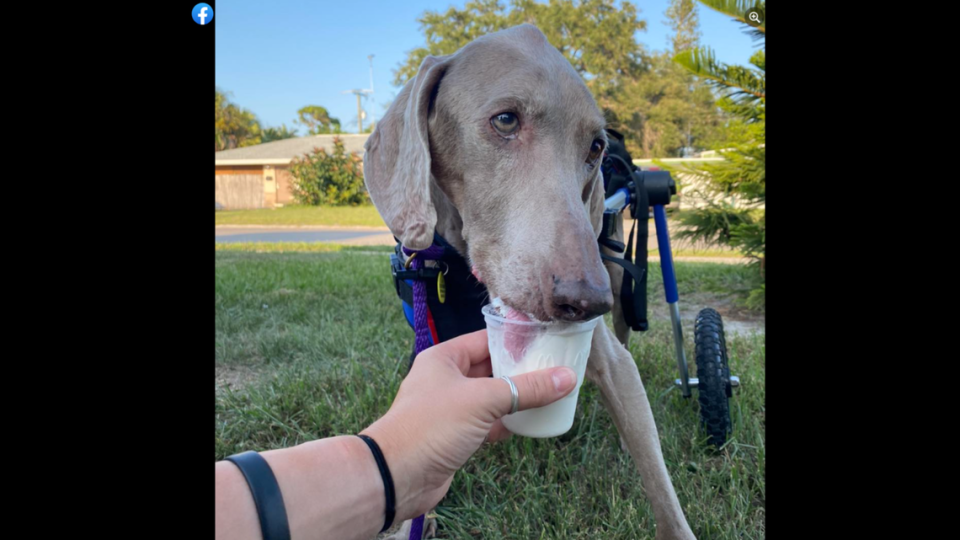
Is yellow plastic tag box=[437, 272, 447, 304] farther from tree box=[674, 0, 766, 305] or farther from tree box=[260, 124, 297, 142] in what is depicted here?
tree box=[260, 124, 297, 142]

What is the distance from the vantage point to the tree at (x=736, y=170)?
4383mm

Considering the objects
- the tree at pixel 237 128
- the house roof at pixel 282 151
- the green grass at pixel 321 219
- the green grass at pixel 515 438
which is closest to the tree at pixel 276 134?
the tree at pixel 237 128

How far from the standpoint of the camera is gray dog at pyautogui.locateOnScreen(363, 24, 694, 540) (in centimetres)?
153

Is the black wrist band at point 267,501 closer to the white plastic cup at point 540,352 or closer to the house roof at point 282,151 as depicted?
the white plastic cup at point 540,352

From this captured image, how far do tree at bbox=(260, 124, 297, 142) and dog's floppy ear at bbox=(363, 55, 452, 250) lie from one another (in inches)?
1764

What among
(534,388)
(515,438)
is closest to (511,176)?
(534,388)

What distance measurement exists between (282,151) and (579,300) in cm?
3304

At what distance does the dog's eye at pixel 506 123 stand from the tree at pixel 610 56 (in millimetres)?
21618

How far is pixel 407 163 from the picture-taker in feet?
6.02

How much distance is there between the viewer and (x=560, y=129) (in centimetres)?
176

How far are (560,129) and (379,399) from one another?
1.65m

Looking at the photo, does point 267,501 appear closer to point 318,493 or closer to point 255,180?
point 318,493
